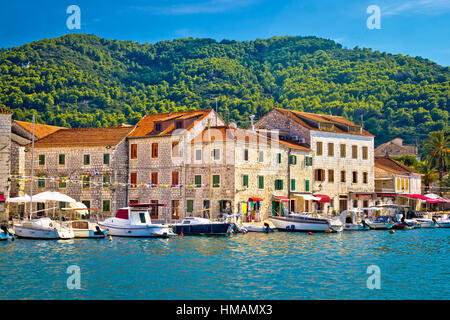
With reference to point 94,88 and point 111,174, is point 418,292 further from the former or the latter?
point 94,88

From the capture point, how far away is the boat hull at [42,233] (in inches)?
1674

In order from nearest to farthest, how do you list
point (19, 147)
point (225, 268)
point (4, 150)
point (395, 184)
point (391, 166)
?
1. point (225, 268)
2. point (4, 150)
3. point (19, 147)
4. point (395, 184)
5. point (391, 166)

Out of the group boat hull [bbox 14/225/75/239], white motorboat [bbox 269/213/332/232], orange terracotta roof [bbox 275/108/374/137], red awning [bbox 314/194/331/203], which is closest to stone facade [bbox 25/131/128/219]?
boat hull [bbox 14/225/75/239]

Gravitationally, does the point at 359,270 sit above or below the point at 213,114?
below

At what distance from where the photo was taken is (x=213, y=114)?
6356 cm

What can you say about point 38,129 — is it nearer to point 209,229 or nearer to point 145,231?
point 145,231

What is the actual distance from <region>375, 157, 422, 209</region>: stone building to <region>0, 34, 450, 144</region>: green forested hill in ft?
127

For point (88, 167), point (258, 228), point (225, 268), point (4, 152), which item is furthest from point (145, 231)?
point (88, 167)

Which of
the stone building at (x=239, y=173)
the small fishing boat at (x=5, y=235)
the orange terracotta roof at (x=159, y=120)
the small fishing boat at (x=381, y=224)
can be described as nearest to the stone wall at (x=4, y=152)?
the small fishing boat at (x=5, y=235)

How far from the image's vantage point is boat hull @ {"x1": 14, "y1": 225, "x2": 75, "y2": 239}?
4253 centimetres

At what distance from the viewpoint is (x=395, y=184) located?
7462 centimetres

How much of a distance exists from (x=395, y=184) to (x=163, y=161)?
30.9 m

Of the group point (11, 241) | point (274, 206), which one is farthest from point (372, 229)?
point (11, 241)
